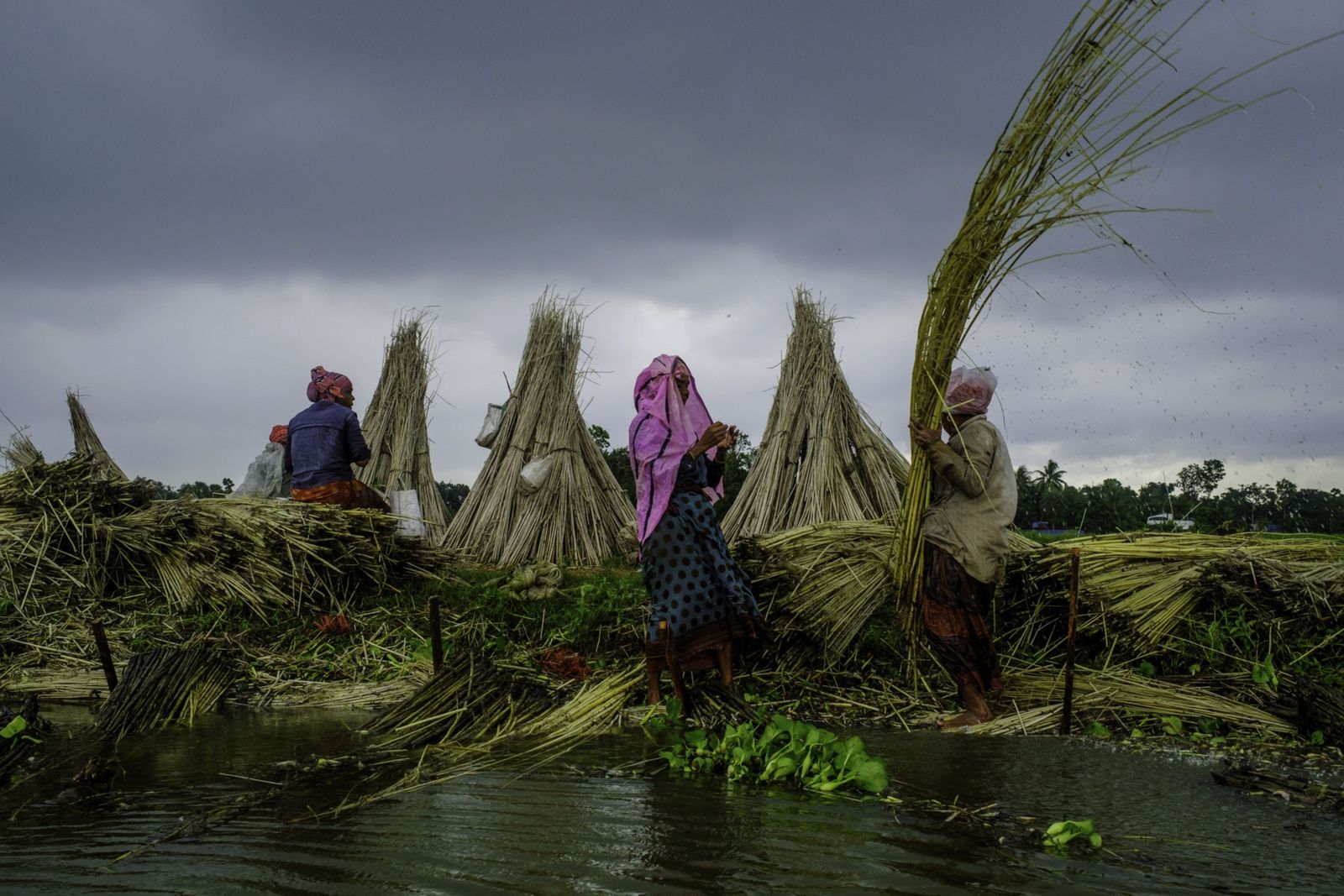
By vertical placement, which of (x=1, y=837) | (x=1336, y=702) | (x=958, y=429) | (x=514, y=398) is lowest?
(x=1, y=837)

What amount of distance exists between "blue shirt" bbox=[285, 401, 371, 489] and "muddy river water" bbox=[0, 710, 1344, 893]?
12.7 feet

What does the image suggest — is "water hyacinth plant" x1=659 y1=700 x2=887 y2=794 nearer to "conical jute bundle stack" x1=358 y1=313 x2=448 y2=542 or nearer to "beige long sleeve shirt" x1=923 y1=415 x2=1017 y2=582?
"beige long sleeve shirt" x1=923 y1=415 x2=1017 y2=582

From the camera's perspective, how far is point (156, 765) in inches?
150

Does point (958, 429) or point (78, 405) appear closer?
point (958, 429)

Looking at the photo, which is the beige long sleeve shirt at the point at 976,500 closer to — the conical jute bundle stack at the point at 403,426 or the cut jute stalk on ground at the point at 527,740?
the cut jute stalk on ground at the point at 527,740

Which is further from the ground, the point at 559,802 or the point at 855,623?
the point at 855,623

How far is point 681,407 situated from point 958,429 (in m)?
1.29

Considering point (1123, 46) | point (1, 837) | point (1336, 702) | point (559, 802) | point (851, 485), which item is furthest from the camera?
point (851, 485)

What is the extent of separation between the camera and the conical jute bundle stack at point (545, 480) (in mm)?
9570

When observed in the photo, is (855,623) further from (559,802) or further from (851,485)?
(851,485)

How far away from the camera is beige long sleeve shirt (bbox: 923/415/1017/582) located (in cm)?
437

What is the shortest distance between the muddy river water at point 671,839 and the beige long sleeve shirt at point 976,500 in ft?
3.11

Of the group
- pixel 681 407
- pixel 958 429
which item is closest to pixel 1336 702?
pixel 958 429

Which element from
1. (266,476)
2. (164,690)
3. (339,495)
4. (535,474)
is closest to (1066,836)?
(164,690)
